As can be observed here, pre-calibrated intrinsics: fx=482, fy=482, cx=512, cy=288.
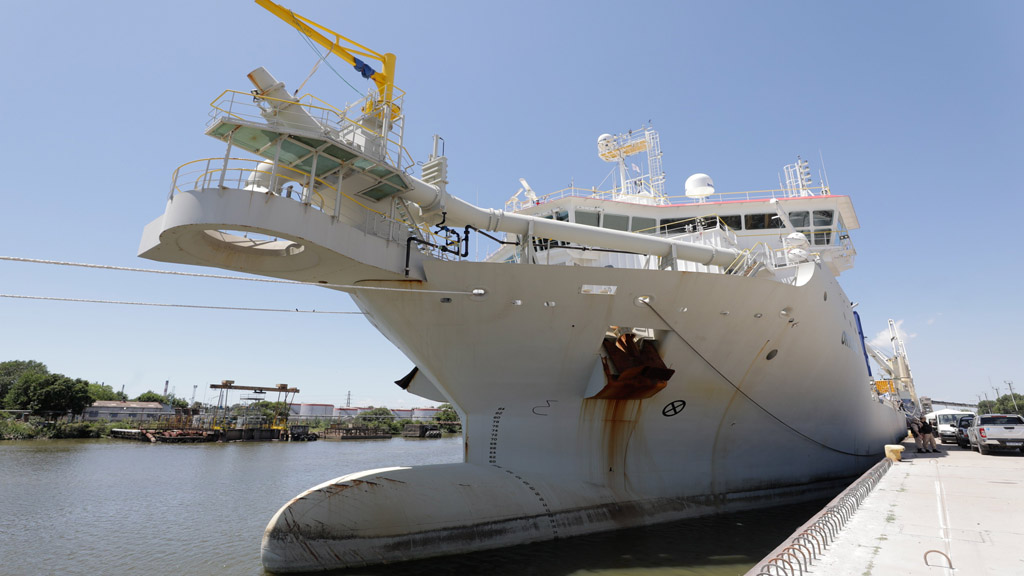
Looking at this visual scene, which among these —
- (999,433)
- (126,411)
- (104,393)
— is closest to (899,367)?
(999,433)

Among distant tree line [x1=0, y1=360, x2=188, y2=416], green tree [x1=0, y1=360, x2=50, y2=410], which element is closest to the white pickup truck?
distant tree line [x1=0, y1=360, x2=188, y2=416]

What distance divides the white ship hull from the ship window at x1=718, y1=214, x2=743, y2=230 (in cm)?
322

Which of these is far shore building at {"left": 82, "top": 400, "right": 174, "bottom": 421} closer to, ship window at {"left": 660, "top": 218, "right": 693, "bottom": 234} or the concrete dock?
ship window at {"left": 660, "top": 218, "right": 693, "bottom": 234}

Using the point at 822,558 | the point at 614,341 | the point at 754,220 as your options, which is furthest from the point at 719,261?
the point at 822,558

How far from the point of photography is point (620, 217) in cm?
1377

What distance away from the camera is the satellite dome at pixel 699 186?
579 inches

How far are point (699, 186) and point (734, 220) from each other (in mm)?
1603

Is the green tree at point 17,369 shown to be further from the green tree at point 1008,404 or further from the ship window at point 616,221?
the green tree at point 1008,404

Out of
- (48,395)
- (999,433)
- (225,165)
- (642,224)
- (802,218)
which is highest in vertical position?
(802,218)

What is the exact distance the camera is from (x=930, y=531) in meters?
5.51

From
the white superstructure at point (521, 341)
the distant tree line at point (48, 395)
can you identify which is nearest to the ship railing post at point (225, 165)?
the white superstructure at point (521, 341)

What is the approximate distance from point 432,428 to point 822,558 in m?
58.2

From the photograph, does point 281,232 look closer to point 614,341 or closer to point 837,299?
point 614,341

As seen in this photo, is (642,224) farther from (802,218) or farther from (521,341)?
(521,341)
